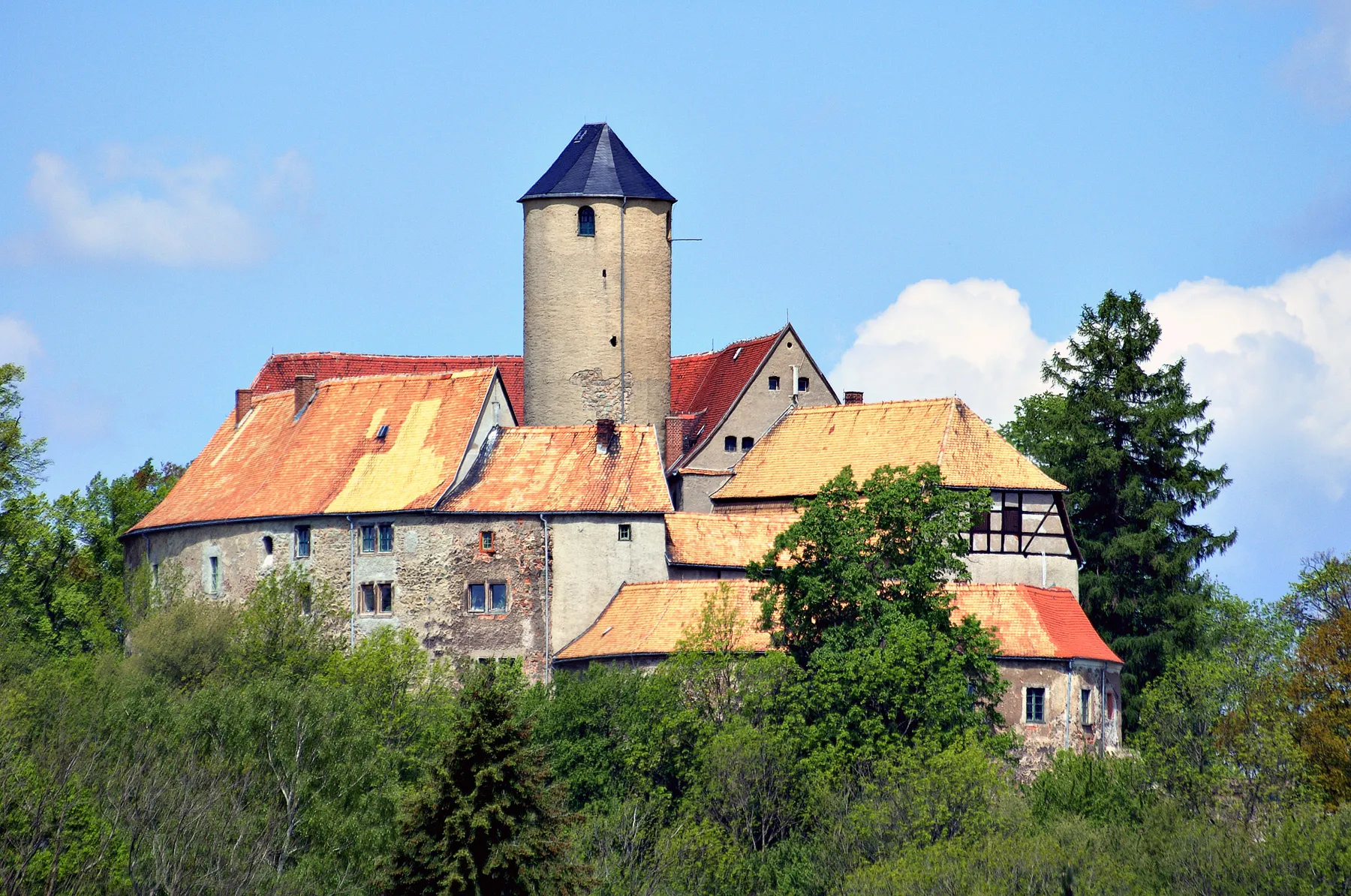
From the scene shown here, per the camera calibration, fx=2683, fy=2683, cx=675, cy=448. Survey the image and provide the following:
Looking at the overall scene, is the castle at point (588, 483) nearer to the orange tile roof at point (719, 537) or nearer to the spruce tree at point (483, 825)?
the orange tile roof at point (719, 537)

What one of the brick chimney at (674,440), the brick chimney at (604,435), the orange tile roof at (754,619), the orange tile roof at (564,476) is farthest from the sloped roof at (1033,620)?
the brick chimney at (674,440)

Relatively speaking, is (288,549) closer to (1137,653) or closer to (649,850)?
(649,850)

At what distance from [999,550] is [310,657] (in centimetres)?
1595

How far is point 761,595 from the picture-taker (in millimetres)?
54438

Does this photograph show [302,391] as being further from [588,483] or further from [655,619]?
[655,619]

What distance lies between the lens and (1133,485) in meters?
67.3

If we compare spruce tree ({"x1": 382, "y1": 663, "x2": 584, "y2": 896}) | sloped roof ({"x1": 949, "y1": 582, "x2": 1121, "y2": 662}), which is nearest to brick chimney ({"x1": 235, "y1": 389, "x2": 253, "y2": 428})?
sloped roof ({"x1": 949, "y1": 582, "x2": 1121, "y2": 662})

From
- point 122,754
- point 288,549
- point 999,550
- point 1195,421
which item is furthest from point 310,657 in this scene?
point 1195,421

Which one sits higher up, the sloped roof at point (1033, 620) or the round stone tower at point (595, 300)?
the round stone tower at point (595, 300)

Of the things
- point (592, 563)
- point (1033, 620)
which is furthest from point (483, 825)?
point (592, 563)

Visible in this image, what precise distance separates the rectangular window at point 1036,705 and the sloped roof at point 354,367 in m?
21.1

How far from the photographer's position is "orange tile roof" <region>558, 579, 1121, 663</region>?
56125 millimetres

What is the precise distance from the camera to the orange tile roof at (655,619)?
A: 5662 centimetres

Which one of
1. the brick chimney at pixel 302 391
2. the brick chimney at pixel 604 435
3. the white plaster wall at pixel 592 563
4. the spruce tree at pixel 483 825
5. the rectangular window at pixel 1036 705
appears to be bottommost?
the rectangular window at pixel 1036 705
